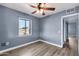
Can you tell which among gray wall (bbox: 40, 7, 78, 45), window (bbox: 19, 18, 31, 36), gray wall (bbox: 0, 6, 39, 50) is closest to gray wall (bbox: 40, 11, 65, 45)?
gray wall (bbox: 40, 7, 78, 45)

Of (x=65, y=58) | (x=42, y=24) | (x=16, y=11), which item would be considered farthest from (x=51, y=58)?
(x=16, y=11)

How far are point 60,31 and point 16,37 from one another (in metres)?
0.73

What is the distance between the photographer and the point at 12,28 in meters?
1.04

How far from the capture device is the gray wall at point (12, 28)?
1.02 m

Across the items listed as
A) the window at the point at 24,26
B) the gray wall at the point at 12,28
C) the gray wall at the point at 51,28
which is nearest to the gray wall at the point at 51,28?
the gray wall at the point at 51,28

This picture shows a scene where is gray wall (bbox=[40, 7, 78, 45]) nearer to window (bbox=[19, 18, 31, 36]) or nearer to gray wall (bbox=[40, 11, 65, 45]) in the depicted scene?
gray wall (bbox=[40, 11, 65, 45])

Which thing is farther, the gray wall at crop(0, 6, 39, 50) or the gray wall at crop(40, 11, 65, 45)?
the gray wall at crop(40, 11, 65, 45)

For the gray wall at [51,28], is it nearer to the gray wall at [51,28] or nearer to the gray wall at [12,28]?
the gray wall at [51,28]

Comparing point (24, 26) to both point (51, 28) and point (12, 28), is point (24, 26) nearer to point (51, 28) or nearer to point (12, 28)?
point (12, 28)

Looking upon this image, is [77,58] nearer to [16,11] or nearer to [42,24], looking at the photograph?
[42,24]

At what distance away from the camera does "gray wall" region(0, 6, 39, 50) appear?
40.1 inches

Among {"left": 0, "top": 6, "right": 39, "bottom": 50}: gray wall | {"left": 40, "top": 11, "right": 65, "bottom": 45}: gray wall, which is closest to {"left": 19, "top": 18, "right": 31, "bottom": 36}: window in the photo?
{"left": 0, "top": 6, "right": 39, "bottom": 50}: gray wall

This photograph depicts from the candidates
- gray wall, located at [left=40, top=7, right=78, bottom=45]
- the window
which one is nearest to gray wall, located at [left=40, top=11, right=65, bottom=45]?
gray wall, located at [left=40, top=7, right=78, bottom=45]

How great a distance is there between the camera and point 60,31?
3.58 ft
